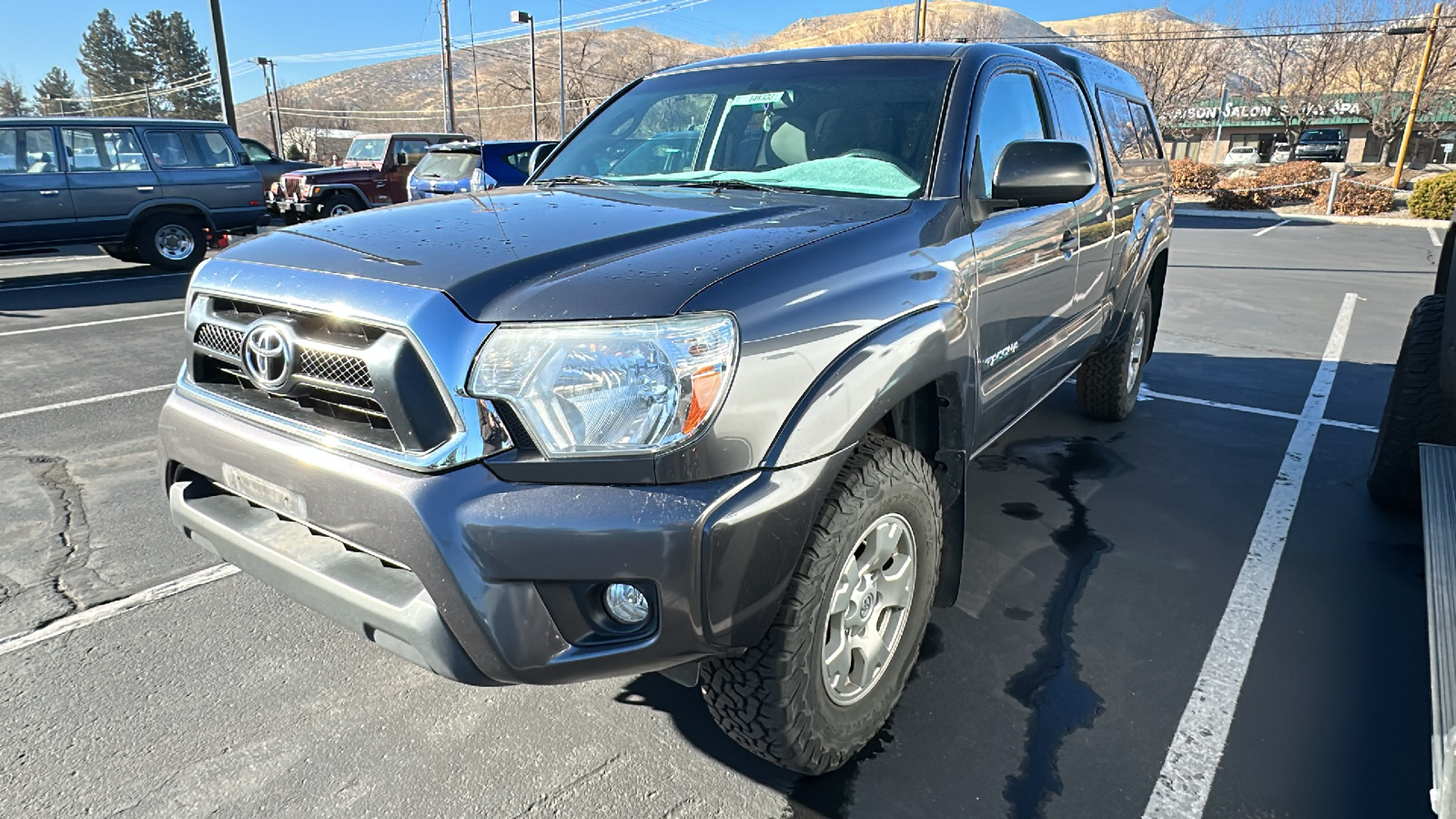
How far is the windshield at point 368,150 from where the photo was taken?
17.9 metres

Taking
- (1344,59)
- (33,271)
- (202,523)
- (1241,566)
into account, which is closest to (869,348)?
(202,523)

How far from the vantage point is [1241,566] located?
11.4ft

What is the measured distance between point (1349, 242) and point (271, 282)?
2017 cm

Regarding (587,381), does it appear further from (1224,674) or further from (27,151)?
(27,151)

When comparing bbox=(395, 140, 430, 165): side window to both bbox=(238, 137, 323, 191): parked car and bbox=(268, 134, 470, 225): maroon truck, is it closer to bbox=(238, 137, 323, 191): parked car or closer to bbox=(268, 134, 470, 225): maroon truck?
bbox=(268, 134, 470, 225): maroon truck

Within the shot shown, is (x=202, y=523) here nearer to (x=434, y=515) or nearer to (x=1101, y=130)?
(x=434, y=515)

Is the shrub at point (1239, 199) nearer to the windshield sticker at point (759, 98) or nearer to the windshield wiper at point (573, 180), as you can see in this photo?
the windshield sticker at point (759, 98)

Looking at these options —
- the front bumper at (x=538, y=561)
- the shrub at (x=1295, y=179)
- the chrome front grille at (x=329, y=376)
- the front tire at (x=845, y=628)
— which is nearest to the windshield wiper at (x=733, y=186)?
the front tire at (x=845, y=628)

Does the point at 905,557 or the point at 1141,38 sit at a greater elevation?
the point at 1141,38

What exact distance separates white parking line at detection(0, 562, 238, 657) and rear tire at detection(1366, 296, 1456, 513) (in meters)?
4.58

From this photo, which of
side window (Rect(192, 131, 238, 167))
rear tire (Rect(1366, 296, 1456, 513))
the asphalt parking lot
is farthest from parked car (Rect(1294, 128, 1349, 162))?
the asphalt parking lot

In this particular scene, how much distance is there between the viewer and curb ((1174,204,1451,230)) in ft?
67.9

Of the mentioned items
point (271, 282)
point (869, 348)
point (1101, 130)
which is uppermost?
point (1101, 130)

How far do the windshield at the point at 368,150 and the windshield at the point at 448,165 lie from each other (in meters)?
4.65
